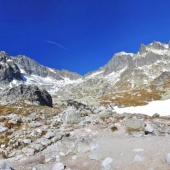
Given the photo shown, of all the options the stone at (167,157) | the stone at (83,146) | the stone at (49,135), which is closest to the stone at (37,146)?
the stone at (49,135)

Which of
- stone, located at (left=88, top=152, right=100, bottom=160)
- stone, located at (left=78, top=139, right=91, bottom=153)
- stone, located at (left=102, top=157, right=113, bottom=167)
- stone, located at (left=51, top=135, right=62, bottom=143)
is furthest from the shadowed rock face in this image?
stone, located at (left=102, top=157, right=113, bottom=167)

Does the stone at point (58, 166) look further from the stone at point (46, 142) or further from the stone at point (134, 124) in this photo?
the stone at point (134, 124)

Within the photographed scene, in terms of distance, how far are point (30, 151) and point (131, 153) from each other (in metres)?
8.71

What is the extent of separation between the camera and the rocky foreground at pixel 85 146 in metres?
15.0

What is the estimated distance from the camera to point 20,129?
25.4 metres

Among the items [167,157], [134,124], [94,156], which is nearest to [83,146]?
[94,156]

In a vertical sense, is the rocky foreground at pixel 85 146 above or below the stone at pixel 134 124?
below

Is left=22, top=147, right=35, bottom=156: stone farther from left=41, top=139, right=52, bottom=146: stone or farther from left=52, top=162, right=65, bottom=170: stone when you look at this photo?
left=52, top=162, right=65, bottom=170: stone

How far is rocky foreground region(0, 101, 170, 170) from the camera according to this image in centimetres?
1502

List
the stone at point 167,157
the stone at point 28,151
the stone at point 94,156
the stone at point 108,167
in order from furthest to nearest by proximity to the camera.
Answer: the stone at point 28,151 < the stone at point 94,156 < the stone at point 108,167 < the stone at point 167,157

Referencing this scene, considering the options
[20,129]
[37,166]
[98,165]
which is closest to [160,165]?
[98,165]

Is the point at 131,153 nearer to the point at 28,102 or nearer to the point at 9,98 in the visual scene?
the point at 28,102

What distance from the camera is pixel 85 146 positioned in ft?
60.0

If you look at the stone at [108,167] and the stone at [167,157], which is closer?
the stone at [167,157]
